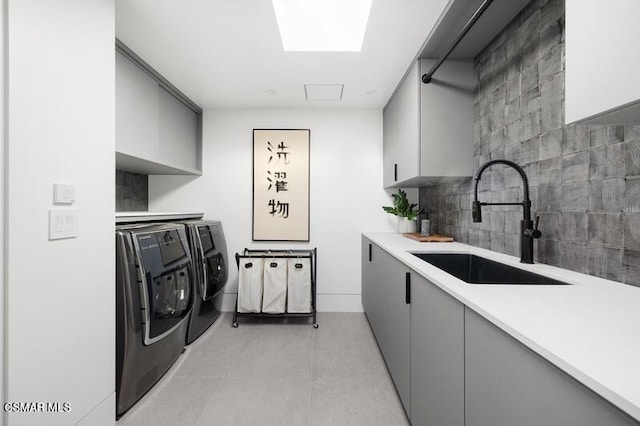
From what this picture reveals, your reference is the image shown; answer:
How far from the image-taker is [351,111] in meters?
2.99

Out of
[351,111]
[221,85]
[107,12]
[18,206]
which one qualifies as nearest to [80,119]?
[18,206]

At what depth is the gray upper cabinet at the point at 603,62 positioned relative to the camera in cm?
60

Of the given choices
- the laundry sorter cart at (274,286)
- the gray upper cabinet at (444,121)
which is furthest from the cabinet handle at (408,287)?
the laundry sorter cart at (274,286)

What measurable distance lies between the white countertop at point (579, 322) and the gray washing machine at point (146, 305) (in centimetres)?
152

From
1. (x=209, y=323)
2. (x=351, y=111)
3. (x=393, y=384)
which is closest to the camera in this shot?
(x=393, y=384)

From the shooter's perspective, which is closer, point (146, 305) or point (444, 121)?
point (146, 305)

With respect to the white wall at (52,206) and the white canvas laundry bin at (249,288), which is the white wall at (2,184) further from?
the white canvas laundry bin at (249,288)

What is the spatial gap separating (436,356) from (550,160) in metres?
1.05

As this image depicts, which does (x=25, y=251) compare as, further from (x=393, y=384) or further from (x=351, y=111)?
(x=351, y=111)

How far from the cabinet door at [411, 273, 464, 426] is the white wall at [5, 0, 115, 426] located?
1.49 m

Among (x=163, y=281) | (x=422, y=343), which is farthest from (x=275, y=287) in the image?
(x=422, y=343)

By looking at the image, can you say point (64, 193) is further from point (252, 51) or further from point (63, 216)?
point (252, 51)

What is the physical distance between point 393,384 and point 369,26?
222 cm

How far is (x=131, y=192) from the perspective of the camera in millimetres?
2701
